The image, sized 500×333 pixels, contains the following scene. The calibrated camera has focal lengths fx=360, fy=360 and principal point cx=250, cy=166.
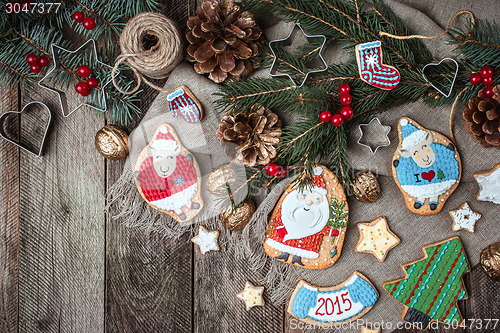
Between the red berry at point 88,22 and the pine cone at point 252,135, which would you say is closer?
the pine cone at point 252,135

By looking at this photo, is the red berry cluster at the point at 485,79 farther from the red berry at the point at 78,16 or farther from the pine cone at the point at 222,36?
the red berry at the point at 78,16

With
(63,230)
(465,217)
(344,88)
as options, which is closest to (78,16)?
(63,230)

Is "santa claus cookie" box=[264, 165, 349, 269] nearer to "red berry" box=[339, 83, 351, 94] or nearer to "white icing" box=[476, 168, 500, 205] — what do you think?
"red berry" box=[339, 83, 351, 94]

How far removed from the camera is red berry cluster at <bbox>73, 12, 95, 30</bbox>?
1.02 meters

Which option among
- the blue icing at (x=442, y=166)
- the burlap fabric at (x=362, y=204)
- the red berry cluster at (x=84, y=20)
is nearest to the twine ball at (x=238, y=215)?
the burlap fabric at (x=362, y=204)

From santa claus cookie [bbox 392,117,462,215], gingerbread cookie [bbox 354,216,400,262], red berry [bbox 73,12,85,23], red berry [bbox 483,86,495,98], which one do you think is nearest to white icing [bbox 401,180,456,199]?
santa claus cookie [bbox 392,117,462,215]

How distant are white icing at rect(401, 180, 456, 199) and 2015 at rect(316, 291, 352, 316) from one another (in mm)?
335

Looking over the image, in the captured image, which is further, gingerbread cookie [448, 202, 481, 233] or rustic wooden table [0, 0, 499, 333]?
rustic wooden table [0, 0, 499, 333]

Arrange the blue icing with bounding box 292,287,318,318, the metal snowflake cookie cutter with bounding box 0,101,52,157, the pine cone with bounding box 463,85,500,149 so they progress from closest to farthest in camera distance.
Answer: the pine cone with bounding box 463,85,500,149 < the blue icing with bounding box 292,287,318,318 < the metal snowflake cookie cutter with bounding box 0,101,52,157

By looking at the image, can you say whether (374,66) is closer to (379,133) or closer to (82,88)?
(379,133)

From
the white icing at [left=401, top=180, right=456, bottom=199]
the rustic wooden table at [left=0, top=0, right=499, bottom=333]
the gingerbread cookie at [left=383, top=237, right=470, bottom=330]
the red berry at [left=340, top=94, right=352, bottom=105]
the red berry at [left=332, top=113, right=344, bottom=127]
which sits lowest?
the rustic wooden table at [left=0, top=0, right=499, bottom=333]

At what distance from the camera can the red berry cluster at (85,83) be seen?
1.04 metres

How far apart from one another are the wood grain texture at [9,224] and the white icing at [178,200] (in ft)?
1.69

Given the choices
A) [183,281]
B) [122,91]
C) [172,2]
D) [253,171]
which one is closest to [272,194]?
[253,171]
